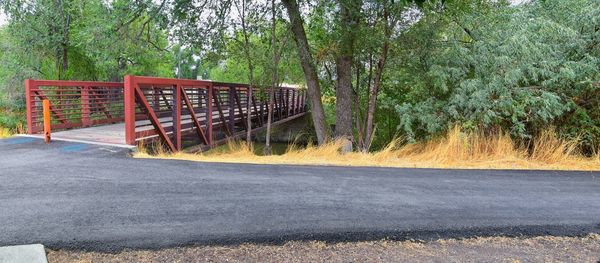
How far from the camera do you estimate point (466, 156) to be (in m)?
6.88

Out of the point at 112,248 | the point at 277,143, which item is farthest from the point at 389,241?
the point at 277,143

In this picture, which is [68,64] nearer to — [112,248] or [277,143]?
[277,143]

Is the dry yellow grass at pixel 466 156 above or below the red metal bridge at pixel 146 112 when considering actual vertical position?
below

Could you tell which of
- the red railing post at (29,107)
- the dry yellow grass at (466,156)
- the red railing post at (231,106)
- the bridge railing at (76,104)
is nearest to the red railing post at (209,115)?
the red railing post at (231,106)

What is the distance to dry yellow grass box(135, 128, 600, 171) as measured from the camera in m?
6.48

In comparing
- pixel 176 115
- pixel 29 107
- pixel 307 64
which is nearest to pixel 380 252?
pixel 176 115

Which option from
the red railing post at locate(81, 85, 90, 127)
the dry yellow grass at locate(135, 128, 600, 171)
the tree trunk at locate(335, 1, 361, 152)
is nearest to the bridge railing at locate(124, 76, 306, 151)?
the dry yellow grass at locate(135, 128, 600, 171)

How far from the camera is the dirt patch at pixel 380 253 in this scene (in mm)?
3002

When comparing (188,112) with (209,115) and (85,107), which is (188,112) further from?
(85,107)

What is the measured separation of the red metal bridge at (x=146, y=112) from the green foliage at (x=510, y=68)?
3.98 metres

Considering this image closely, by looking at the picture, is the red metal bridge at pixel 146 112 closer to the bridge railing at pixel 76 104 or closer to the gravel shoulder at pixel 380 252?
the bridge railing at pixel 76 104

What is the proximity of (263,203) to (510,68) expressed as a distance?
490 centimetres

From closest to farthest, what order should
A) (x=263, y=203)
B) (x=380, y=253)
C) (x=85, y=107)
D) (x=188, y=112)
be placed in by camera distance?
1. (x=380, y=253)
2. (x=263, y=203)
3. (x=188, y=112)
4. (x=85, y=107)

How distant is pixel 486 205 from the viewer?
14.1ft
